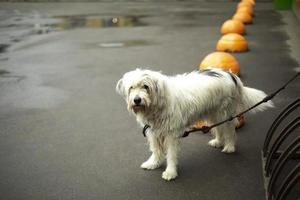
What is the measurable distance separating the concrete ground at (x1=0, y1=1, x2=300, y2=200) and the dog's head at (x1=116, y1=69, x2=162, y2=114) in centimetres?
112

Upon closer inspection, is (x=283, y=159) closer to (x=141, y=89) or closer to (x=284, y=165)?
(x=284, y=165)

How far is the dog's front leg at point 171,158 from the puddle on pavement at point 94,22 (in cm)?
1289

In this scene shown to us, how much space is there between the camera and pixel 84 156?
629 centimetres

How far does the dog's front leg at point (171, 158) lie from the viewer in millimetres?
5480

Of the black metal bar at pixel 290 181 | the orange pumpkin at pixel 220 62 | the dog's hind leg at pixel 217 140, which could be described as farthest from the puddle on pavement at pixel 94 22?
the black metal bar at pixel 290 181

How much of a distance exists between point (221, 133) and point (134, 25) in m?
12.3

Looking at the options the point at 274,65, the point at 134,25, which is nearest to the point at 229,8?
the point at 134,25

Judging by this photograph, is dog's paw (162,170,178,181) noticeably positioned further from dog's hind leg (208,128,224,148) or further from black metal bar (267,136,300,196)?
black metal bar (267,136,300,196)

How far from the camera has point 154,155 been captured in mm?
5805

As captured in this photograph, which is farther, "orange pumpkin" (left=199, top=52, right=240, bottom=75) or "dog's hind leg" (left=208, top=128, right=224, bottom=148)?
"orange pumpkin" (left=199, top=52, right=240, bottom=75)

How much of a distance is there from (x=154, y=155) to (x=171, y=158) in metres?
0.36

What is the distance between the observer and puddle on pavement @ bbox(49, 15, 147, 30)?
18.1 meters

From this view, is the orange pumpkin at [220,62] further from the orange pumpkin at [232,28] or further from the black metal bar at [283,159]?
the orange pumpkin at [232,28]

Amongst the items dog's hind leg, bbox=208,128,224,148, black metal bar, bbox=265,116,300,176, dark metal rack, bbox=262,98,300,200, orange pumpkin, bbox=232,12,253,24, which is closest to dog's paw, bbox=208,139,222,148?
dog's hind leg, bbox=208,128,224,148
